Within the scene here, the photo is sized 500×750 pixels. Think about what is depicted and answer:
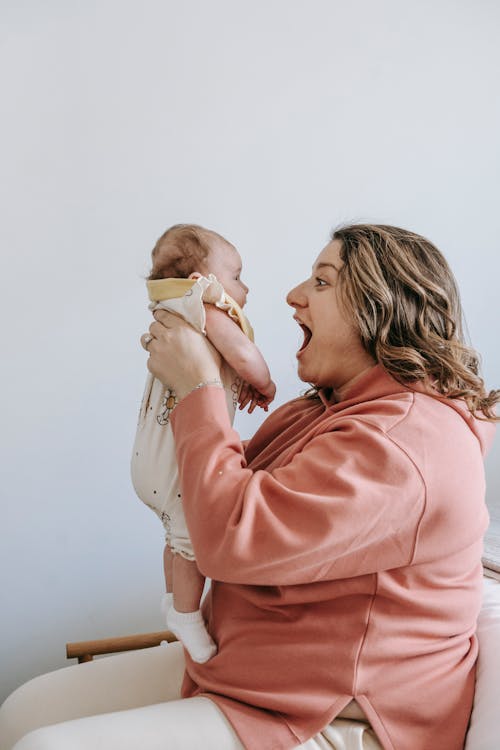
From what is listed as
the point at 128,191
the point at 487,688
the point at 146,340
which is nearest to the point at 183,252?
the point at 146,340

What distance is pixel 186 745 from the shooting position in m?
1.08

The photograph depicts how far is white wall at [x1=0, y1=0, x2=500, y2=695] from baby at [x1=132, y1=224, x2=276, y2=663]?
672mm

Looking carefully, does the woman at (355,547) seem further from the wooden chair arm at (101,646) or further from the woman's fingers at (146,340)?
the wooden chair arm at (101,646)

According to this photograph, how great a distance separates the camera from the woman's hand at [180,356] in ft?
4.09

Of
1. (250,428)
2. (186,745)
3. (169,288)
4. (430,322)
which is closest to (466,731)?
(186,745)

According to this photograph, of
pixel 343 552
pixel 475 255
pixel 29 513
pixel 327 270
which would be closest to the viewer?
pixel 343 552

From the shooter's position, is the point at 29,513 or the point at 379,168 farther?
the point at 379,168

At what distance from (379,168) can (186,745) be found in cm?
172

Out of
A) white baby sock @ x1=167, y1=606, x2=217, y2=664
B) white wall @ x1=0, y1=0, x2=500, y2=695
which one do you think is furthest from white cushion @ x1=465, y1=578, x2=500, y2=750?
white wall @ x1=0, y1=0, x2=500, y2=695

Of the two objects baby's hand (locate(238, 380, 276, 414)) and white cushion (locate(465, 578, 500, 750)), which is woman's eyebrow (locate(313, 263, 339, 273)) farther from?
white cushion (locate(465, 578, 500, 750))

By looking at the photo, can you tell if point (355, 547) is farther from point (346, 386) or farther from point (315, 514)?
point (346, 386)

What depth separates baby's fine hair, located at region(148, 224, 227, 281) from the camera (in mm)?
1388

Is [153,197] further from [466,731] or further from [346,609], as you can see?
[466,731]

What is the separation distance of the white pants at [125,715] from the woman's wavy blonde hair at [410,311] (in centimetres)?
52
